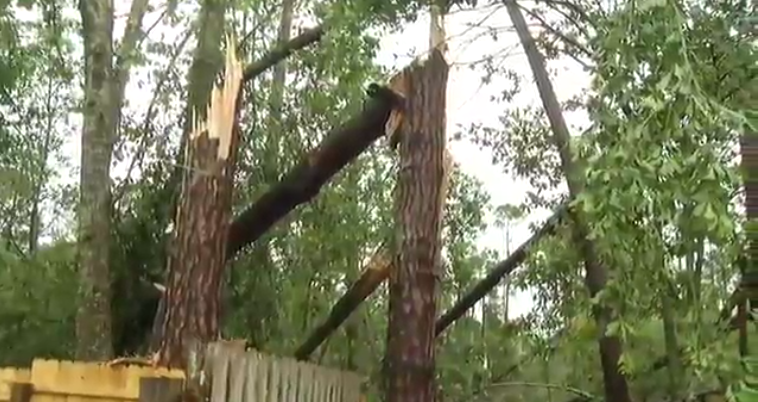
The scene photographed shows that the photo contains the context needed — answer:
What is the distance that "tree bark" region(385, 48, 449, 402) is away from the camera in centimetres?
420

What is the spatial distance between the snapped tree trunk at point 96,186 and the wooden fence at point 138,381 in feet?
4.99

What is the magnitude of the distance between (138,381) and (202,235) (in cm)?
69

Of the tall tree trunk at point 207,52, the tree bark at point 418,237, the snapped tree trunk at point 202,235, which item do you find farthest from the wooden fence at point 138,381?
the tall tree trunk at point 207,52

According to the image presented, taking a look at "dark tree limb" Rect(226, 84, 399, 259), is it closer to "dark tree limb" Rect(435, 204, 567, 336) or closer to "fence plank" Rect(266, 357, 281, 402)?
"fence plank" Rect(266, 357, 281, 402)

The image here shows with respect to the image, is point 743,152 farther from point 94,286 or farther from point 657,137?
point 94,286

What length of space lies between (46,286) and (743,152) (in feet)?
15.6

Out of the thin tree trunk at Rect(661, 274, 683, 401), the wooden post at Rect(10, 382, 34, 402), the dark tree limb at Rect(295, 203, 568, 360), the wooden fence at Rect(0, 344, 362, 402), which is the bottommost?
the wooden post at Rect(10, 382, 34, 402)

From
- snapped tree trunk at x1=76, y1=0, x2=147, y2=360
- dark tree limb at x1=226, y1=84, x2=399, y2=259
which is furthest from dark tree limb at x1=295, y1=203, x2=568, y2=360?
snapped tree trunk at x1=76, y1=0, x2=147, y2=360

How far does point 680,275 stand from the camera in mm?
3994

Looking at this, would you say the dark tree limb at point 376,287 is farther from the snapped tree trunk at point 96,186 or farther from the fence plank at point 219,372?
the snapped tree trunk at point 96,186

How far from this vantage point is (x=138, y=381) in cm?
340


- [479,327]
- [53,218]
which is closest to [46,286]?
[53,218]

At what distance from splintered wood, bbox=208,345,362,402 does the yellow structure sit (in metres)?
0.14

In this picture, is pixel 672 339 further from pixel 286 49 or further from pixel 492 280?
pixel 286 49
